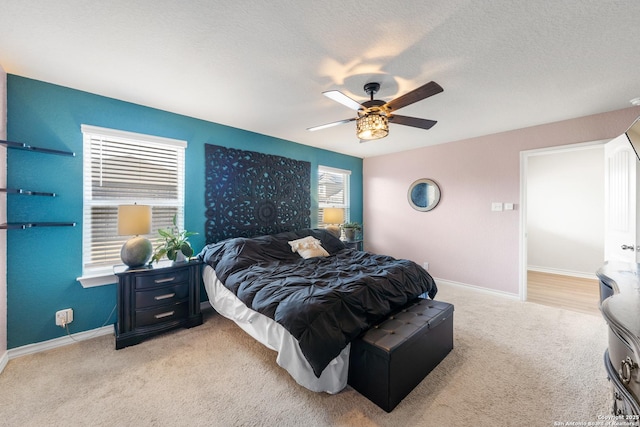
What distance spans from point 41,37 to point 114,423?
8.34 ft

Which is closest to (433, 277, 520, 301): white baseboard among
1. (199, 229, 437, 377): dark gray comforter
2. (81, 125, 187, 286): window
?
(199, 229, 437, 377): dark gray comforter

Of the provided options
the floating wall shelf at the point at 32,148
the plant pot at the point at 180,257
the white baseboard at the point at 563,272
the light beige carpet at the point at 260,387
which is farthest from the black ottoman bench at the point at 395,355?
the white baseboard at the point at 563,272

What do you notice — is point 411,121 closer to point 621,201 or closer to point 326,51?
point 326,51

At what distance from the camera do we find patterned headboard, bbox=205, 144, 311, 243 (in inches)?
132

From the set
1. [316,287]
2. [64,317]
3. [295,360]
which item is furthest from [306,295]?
[64,317]

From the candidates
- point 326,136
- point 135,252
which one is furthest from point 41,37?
point 326,136

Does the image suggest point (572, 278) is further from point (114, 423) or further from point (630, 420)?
point (114, 423)

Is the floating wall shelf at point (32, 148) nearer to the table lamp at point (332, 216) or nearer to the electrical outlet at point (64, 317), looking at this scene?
the electrical outlet at point (64, 317)

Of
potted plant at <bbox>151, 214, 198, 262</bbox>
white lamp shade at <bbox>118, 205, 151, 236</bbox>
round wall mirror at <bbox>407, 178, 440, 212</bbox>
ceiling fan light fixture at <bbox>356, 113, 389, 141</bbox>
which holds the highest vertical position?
ceiling fan light fixture at <bbox>356, 113, 389, 141</bbox>

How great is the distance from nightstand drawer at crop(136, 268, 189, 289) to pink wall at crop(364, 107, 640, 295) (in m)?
3.73

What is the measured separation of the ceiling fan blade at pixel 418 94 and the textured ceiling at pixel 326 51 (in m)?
0.29

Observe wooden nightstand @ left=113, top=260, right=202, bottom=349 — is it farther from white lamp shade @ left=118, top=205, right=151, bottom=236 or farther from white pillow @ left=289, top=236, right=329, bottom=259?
white pillow @ left=289, top=236, right=329, bottom=259

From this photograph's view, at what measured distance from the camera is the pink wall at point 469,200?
3381mm

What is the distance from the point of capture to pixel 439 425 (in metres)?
1.50
